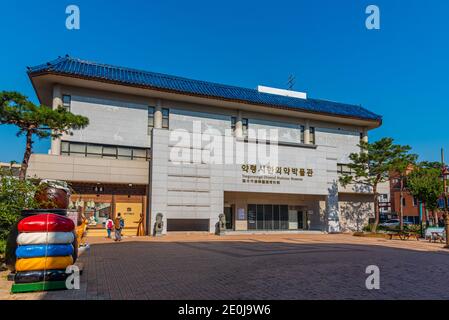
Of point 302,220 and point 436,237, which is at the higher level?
point 302,220

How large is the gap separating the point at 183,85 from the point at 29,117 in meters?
14.3

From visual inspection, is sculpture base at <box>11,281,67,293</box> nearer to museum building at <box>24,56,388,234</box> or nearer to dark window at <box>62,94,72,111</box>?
museum building at <box>24,56,388,234</box>

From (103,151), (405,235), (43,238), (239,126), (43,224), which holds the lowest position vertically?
(405,235)

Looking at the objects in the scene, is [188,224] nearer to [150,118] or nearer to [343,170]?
[150,118]

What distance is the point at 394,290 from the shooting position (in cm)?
785

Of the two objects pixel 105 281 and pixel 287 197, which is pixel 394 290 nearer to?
pixel 105 281

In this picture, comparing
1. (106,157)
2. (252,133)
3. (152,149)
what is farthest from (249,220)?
(106,157)

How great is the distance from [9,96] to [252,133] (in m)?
19.5

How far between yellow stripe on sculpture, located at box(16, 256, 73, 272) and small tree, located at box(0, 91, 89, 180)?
929cm

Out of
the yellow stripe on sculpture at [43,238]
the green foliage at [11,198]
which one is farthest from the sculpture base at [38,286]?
the green foliage at [11,198]

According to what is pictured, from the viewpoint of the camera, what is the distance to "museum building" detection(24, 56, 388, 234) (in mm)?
25000

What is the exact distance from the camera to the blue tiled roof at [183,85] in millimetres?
24859

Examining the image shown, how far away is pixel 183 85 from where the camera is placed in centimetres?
2906

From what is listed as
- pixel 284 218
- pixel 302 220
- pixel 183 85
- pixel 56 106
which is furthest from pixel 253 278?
pixel 302 220
